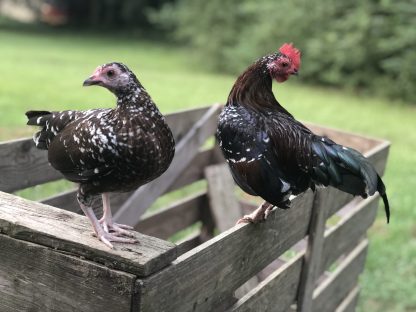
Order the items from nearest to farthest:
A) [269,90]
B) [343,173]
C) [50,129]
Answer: [50,129] < [343,173] < [269,90]

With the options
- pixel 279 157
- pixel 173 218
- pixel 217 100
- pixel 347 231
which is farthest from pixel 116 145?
pixel 217 100

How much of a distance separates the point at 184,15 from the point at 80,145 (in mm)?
15457

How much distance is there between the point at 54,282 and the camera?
4.73 feet

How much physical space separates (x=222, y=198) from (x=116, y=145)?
234cm

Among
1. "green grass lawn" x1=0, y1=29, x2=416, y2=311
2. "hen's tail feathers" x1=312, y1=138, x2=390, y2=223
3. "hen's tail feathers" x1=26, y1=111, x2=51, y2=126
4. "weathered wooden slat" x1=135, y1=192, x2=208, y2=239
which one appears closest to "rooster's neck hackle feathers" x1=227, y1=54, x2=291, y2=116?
"hen's tail feathers" x1=312, y1=138, x2=390, y2=223

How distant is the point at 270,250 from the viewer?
2160mm

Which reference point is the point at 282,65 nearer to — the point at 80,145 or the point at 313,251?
the point at 313,251

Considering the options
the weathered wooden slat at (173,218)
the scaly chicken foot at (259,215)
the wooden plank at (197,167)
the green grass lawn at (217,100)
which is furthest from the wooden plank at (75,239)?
the green grass lawn at (217,100)

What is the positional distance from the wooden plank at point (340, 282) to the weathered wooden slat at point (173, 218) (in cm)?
112

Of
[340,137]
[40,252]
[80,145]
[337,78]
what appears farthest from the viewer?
[337,78]

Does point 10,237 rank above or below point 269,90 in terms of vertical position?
below

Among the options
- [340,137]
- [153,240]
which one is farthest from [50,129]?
[340,137]

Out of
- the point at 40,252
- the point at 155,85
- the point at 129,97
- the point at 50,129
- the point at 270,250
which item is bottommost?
the point at 155,85

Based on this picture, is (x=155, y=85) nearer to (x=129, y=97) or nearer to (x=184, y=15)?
(x=184, y=15)
